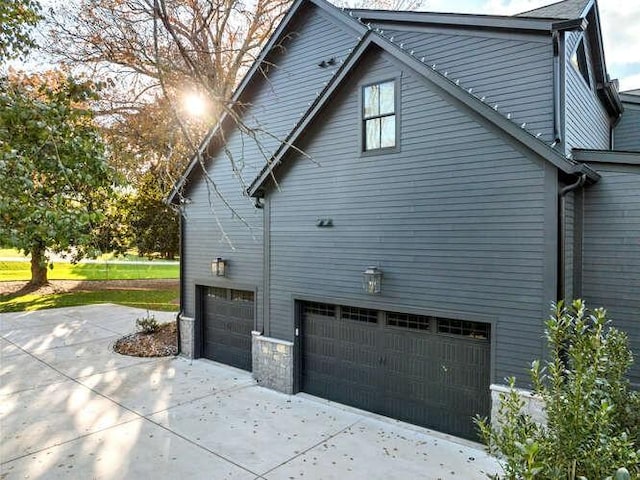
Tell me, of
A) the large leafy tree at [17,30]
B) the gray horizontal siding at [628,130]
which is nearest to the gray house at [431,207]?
the gray horizontal siding at [628,130]

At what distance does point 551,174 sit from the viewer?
6105 millimetres

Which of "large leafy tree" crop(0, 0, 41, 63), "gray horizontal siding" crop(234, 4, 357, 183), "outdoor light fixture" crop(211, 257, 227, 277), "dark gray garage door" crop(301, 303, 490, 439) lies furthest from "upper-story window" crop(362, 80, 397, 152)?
"large leafy tree" crop(0, 0, 41, 63)

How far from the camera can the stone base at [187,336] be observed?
11625 millimetres

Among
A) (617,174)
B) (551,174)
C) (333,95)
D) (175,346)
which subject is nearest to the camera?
(551,174)

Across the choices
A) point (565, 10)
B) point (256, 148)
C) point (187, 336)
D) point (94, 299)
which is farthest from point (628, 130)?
point (94, 299)

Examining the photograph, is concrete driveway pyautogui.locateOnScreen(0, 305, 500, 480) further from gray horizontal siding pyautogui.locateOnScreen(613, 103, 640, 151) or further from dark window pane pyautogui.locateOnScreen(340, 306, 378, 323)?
gray horizontal siding pyautogui.locateOnScreen(613, 103, 640, 151)

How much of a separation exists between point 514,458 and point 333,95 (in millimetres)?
7122

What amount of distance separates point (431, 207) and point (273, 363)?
4.91 meters

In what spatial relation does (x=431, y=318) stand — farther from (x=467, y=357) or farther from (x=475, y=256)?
(x=475, y=256)

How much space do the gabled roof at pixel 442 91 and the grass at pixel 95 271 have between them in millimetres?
25360

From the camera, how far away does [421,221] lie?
7.35 metres

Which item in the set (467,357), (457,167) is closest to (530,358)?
(467,357)

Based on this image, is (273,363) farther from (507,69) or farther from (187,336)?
(507,69)

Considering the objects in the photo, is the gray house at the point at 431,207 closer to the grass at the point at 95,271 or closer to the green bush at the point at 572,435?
the green bush at the point at 572,435
